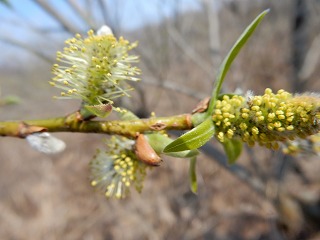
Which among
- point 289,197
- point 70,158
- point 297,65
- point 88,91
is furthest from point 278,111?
point 70,158

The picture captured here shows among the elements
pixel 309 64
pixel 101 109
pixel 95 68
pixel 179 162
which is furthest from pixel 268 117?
pixel 179 162

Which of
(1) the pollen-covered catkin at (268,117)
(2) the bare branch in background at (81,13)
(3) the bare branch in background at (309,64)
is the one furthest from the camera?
(3) the bare branch in background at (309,64)

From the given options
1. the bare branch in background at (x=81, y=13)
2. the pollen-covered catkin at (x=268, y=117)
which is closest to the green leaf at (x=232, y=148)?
the pollen-covered catkin at (x=268, y=117)

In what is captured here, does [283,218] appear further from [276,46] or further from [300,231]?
[276,46]

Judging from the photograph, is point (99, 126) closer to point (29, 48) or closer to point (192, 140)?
point (192, 140)

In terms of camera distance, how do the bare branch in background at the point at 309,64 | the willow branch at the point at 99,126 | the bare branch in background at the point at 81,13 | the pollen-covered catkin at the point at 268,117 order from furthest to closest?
the bare branch in background at the point at 309,64, the bare branch in background at the point at 81,13, the willow branch at the point at 99,126, the pollen-covered catkin at the point at 268,117

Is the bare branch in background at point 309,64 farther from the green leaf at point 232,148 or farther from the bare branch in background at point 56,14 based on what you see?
the green leaf at point 232,148
